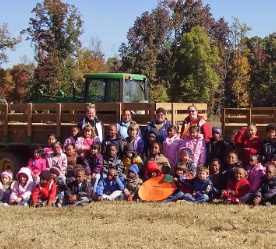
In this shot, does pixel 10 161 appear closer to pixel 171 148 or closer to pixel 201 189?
pixel 171 148

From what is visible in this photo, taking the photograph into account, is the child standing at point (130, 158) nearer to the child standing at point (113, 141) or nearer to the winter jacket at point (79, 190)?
the child standing at point (113, 141)

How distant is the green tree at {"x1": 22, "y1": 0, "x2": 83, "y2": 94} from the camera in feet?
127

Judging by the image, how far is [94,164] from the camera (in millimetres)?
10578

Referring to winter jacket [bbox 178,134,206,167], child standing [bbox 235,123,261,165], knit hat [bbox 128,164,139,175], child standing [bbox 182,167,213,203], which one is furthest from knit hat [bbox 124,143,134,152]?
child standing [bbox 235,123,261,165]

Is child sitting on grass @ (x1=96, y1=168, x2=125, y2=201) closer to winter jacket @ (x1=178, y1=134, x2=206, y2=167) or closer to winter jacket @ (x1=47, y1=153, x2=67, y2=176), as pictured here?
winter jacket @ (x1=47, y1=153, x2=67, y2=176)

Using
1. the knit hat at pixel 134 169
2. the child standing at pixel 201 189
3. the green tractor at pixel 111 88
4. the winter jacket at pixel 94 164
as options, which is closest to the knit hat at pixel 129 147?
the knit hat at pixel 134 169

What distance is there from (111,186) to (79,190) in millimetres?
616

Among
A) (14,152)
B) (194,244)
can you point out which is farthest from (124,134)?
(194,244)

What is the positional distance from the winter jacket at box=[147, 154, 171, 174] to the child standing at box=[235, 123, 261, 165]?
1331 millimetres

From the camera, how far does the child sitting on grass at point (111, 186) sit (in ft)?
33.0

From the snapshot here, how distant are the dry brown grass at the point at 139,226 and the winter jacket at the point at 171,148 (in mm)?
1474

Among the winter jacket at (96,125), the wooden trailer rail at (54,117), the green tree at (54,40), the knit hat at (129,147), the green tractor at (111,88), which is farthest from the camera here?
the green tree at (54,40)

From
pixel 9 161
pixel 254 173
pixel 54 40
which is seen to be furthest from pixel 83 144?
pixel 54 40

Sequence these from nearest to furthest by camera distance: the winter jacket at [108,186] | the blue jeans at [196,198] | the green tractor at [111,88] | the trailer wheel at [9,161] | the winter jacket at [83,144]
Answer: the blue jeans at [196,198] < the winter jacket at [108,186] < the winter jacket at [83,144] < the trailer wheel at [9,161] < the green tractor at [111,88]
